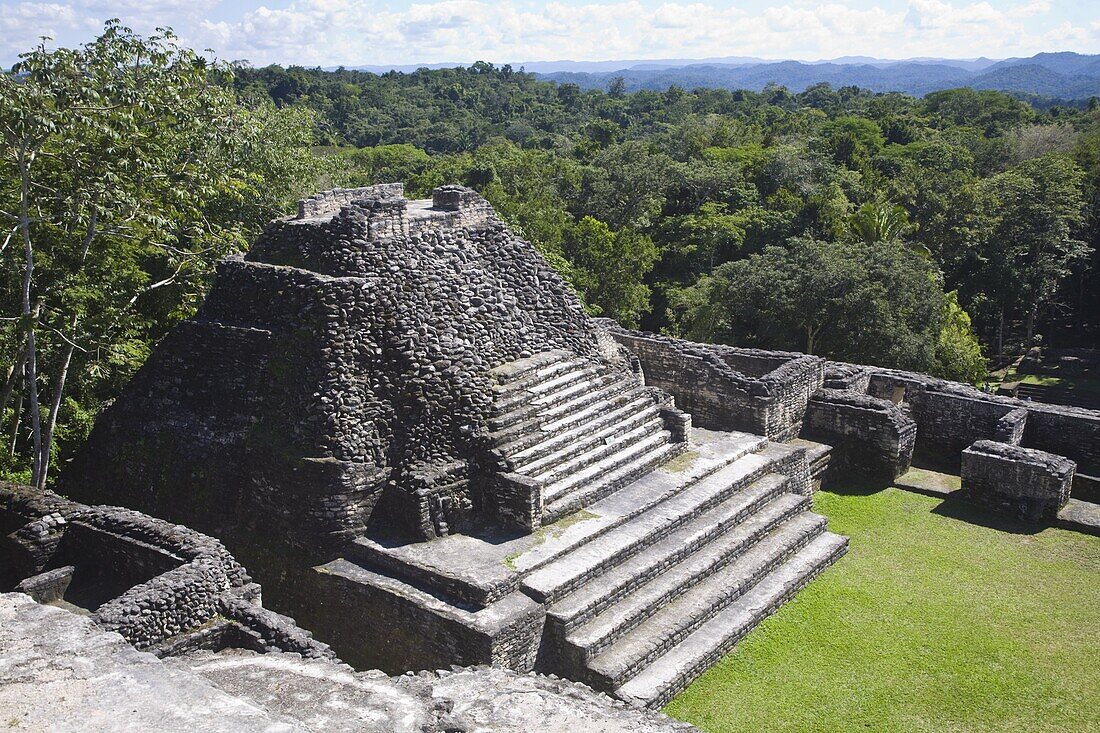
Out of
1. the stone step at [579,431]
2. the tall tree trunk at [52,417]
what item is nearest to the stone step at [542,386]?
the stone step at [579,431]

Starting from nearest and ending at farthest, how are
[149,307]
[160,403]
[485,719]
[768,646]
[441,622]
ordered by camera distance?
[485,719] → [441,622] → [768,646] → [160,403] → [149,307]

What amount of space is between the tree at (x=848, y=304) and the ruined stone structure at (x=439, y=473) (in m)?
8.43

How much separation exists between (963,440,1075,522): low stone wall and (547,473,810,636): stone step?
8.91 ft

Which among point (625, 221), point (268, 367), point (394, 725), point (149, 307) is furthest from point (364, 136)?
point (394, 725)

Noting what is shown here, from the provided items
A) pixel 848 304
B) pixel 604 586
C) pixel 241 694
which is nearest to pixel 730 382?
pixel 604 586

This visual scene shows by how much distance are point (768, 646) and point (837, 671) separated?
78 cm

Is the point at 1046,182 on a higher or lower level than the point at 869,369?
higher

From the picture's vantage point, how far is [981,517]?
12.5 m

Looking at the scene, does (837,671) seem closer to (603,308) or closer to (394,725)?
(394,725)

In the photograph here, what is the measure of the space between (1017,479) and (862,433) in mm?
2367

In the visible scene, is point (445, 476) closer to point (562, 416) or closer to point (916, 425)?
point (562, 416)

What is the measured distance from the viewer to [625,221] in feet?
106

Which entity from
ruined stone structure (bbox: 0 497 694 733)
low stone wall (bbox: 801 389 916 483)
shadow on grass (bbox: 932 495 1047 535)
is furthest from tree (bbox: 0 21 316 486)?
shadow on grass (bbox: 932 495 1047 535)

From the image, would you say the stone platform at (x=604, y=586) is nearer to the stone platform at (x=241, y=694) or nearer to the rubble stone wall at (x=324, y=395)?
the rubble stone wall at (x=324, y=395)
